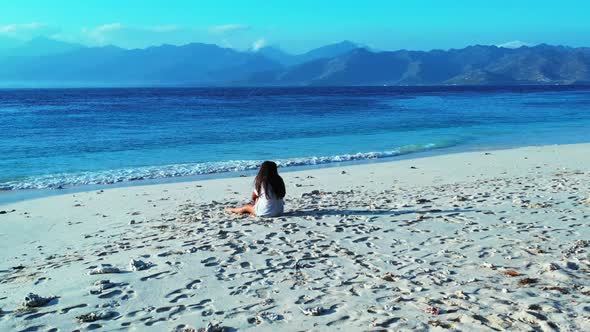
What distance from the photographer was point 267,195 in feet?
31.7

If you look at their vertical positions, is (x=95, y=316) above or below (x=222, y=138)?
above

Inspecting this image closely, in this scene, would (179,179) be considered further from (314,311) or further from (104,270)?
(314,311)

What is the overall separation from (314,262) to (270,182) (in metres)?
3.08

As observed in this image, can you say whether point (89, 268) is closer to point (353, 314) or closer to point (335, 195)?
point (353, 314)

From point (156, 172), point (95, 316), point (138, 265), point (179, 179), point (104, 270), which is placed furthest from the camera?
point (156, 172)

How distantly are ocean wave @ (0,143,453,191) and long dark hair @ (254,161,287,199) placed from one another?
8.53 metres

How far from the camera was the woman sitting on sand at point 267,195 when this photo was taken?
9.70 meters

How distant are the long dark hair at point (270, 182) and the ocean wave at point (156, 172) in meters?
8.53

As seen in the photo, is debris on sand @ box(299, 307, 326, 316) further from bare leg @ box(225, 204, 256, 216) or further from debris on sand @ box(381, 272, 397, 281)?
bare leg @ box(225, 204, 256, 216)

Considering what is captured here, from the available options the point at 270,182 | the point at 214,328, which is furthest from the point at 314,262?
the point at 270,182

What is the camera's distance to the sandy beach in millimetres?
5188

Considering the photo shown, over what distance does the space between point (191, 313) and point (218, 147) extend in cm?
2087

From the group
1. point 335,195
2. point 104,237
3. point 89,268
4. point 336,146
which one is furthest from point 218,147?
point 89,268

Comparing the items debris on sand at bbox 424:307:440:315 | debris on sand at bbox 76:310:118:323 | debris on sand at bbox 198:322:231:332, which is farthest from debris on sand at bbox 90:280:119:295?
debris on sand at bbox 424:307:440:315
